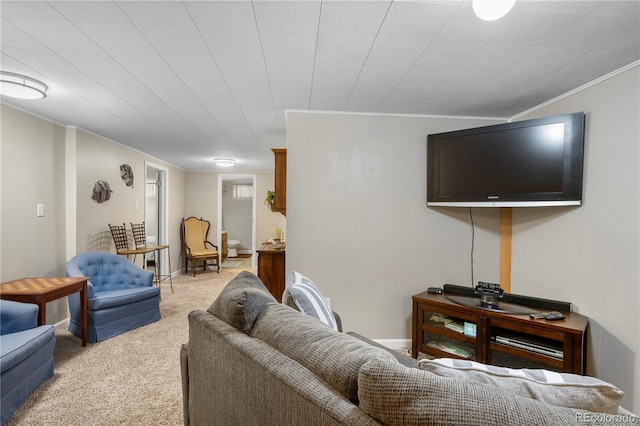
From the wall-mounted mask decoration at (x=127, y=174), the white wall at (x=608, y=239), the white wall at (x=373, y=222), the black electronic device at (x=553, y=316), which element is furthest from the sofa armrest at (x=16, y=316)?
the white wall at (x=608, y=239)

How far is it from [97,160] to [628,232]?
516 cm

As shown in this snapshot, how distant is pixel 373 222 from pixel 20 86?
2946 mm

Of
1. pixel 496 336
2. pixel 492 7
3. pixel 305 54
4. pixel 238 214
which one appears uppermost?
pixel 305 54

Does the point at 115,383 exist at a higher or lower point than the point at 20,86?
lower

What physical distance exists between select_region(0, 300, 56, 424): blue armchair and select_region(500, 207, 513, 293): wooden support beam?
12.7 feet

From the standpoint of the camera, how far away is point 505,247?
3020 millimetres

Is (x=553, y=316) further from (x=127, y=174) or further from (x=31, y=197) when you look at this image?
(x=127, y=174)

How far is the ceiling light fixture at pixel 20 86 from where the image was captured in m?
2.13

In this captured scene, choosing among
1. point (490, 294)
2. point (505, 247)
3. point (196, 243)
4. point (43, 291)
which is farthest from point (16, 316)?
point (196, 243)

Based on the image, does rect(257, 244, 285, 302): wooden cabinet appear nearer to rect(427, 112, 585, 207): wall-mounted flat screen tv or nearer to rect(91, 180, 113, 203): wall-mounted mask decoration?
rect(427, 112, 585, 207): wall-mounted flat screen tv

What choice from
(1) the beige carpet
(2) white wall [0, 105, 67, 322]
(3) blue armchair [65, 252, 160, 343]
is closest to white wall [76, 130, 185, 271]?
(2) white wall [0, 105, 67, 322]

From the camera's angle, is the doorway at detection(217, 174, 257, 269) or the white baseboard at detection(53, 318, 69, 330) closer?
the white baseboard at detection(53, 318, 69, 330)

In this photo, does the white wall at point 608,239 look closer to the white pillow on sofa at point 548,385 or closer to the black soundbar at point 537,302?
the black soundbar at point 537,302

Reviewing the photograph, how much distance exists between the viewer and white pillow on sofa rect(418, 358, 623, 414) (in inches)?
28.5
